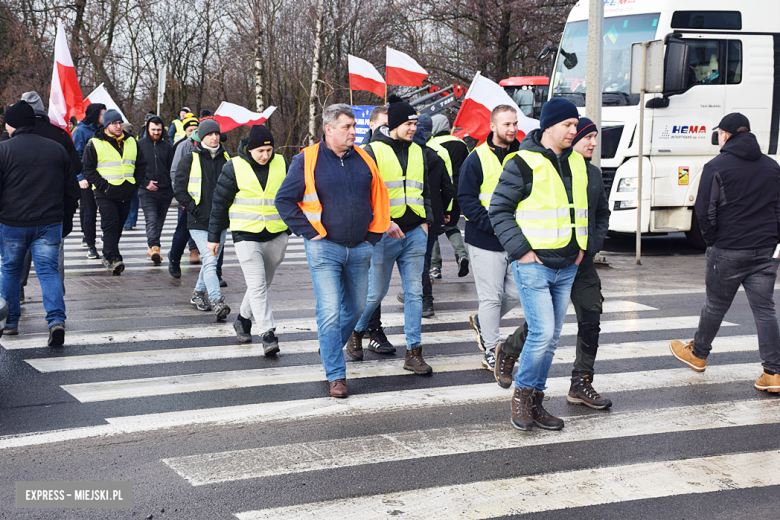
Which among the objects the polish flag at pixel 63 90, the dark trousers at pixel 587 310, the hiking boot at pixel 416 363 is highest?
the polish flag at pixel 63 90

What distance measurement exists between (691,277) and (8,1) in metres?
24.8

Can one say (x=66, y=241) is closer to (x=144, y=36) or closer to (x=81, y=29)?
(x=81, y=29)

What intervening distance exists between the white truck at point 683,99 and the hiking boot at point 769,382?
7.32 meters

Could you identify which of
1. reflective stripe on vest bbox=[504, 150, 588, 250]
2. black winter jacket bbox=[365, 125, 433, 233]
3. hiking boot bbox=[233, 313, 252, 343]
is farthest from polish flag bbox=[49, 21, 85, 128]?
reflective stripe on vest bbox=[504, 150, 588, 250]

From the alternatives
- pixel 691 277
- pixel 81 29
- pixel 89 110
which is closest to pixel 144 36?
pixel 81 29

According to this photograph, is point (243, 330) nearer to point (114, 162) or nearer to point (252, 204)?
point (252, 204)

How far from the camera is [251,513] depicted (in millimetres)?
3844

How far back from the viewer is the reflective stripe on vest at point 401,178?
6.37 m

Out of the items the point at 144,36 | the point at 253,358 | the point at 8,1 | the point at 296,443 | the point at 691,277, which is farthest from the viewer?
the point at 144,36

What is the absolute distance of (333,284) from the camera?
5.77 m

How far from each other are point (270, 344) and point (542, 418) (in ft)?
8.55

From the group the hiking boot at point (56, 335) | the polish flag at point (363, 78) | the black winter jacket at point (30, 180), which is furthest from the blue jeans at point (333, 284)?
the polish flag at point (363, 78)

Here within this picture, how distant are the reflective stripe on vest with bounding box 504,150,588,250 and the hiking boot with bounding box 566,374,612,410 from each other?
42.2 inches

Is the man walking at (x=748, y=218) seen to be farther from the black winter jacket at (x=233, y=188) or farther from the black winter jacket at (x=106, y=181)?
the black winter jacket at (x=106, y=181)
